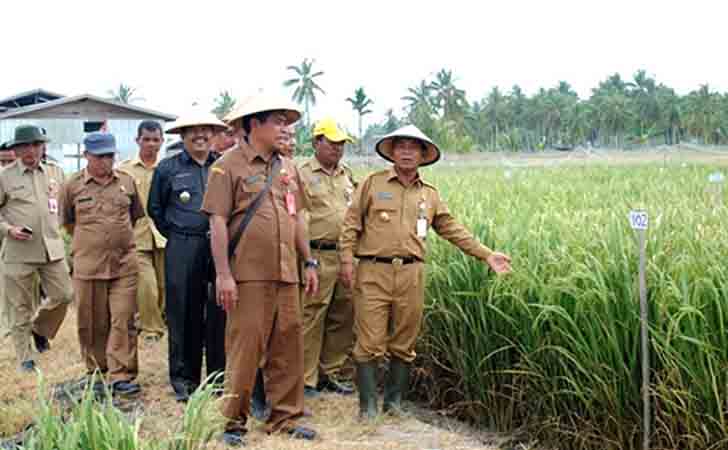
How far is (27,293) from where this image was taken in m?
6.48

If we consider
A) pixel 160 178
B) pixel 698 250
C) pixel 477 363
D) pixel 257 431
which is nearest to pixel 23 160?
pixel 160 178

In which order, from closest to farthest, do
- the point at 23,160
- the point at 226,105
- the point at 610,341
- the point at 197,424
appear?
the point at 197,424, the point at 610,341, the point at 23,160, the point at 226,105

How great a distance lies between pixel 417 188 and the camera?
5.00 metres

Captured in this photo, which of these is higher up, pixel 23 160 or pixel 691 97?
pixel 691 97

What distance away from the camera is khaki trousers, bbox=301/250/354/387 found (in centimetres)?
568

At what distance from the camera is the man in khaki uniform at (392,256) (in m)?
4.86

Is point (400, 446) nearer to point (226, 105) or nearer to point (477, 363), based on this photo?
point (477, 363)

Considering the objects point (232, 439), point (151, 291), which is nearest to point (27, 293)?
point (151, 291)

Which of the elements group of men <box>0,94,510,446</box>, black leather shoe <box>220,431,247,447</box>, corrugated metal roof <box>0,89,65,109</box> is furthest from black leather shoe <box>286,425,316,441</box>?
corrugated metal roof <box>0,89,65,109</box>

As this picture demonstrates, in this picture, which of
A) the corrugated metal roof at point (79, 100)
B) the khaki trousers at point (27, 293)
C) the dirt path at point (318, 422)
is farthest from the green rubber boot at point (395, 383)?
the corrugated metal roof at point (79, 100)

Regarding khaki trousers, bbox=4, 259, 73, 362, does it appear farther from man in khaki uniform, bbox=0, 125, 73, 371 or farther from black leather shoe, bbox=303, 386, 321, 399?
black leather shoe, bbox=303, 386, 321, 399

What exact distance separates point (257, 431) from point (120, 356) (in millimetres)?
1452

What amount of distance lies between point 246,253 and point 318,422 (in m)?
1.28

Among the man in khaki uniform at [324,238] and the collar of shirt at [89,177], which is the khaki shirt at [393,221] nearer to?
the man in khaki uniform at [324,238]
